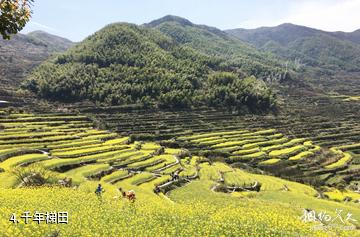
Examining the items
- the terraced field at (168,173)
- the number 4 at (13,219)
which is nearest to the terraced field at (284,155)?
the terraced field at (168,173)

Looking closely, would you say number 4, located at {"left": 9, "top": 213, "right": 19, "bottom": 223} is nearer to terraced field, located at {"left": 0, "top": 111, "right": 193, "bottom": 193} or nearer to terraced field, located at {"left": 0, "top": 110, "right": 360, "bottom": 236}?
terraced field, located at {"left": 0, "top": 110, "right": 360, "bottom": 236}

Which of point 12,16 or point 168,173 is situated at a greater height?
point 12,16

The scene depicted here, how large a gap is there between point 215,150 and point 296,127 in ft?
159

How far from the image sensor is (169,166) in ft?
223

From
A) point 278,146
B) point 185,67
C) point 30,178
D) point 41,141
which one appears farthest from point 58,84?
point 30,178

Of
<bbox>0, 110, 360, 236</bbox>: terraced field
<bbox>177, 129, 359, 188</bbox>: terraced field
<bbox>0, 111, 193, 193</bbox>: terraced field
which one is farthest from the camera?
<bbox>177, 129, 359, 188</bbox>: terraced field

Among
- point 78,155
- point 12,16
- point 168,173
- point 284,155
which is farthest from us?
point 284,155

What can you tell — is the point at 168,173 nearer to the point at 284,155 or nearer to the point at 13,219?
the point at 284,155

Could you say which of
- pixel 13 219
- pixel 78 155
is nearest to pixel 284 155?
pixel 78 155

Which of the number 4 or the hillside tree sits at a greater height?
the hillside tree

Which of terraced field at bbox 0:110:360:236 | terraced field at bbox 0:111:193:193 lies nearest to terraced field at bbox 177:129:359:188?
terraced field at bbox 0:110:360:236

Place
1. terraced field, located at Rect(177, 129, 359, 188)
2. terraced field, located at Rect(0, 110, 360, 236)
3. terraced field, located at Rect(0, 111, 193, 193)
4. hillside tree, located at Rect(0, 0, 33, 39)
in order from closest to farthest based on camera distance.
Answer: hillside tree, located at Rect(0, 0, 33, 39) → terraced field, located at Rect(0, 110, 360, 236) → terraced field, located at Rect(0, 111, 193, 193) → terraced field, located at Rect(177, 129, 359, 188)

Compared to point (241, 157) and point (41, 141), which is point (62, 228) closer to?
point (41, 141)

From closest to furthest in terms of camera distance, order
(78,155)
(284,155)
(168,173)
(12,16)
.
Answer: (12,16) < (168,173) < (78,155) < (284,155)
